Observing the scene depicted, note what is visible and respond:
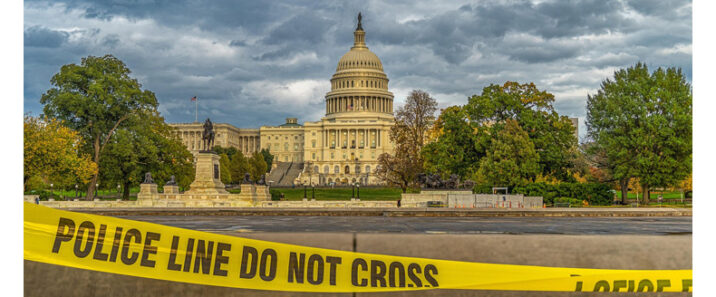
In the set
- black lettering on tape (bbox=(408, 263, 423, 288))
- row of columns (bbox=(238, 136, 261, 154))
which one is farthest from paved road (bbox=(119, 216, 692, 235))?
row of columns (bbox=(238, 136, 261, 154))

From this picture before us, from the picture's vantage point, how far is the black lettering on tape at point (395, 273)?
18.0 feet

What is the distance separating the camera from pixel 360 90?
165 metres

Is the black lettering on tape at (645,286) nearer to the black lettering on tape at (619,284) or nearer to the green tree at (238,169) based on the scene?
the black lettering on tape at (619,284)

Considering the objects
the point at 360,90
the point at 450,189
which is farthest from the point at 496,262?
the point at 360,90

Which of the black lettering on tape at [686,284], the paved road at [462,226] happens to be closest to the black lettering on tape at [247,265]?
the black lettering on tape at [686,284]

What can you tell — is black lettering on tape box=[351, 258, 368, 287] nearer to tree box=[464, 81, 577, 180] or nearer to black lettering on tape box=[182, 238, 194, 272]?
black lettering on tape box=[182, 238, 194, 272]

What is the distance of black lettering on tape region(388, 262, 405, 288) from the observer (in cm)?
548

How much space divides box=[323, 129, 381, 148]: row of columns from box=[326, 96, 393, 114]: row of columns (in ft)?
27.2

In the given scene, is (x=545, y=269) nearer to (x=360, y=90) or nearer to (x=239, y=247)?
(x=239, y=247)

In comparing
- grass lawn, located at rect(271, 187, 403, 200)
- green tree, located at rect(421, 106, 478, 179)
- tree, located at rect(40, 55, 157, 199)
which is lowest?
grass lawn, located at rect(271, 187, 403, 200)

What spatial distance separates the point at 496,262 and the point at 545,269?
44 cm

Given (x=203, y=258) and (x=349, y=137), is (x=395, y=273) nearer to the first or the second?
(x=203, y=258)

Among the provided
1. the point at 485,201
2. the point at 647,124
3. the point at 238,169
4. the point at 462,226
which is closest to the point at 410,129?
the point at 485,201

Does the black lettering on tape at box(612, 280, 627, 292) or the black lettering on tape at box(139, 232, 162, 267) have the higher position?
the black lettering on tape at box(139, 232, 162, 267)
